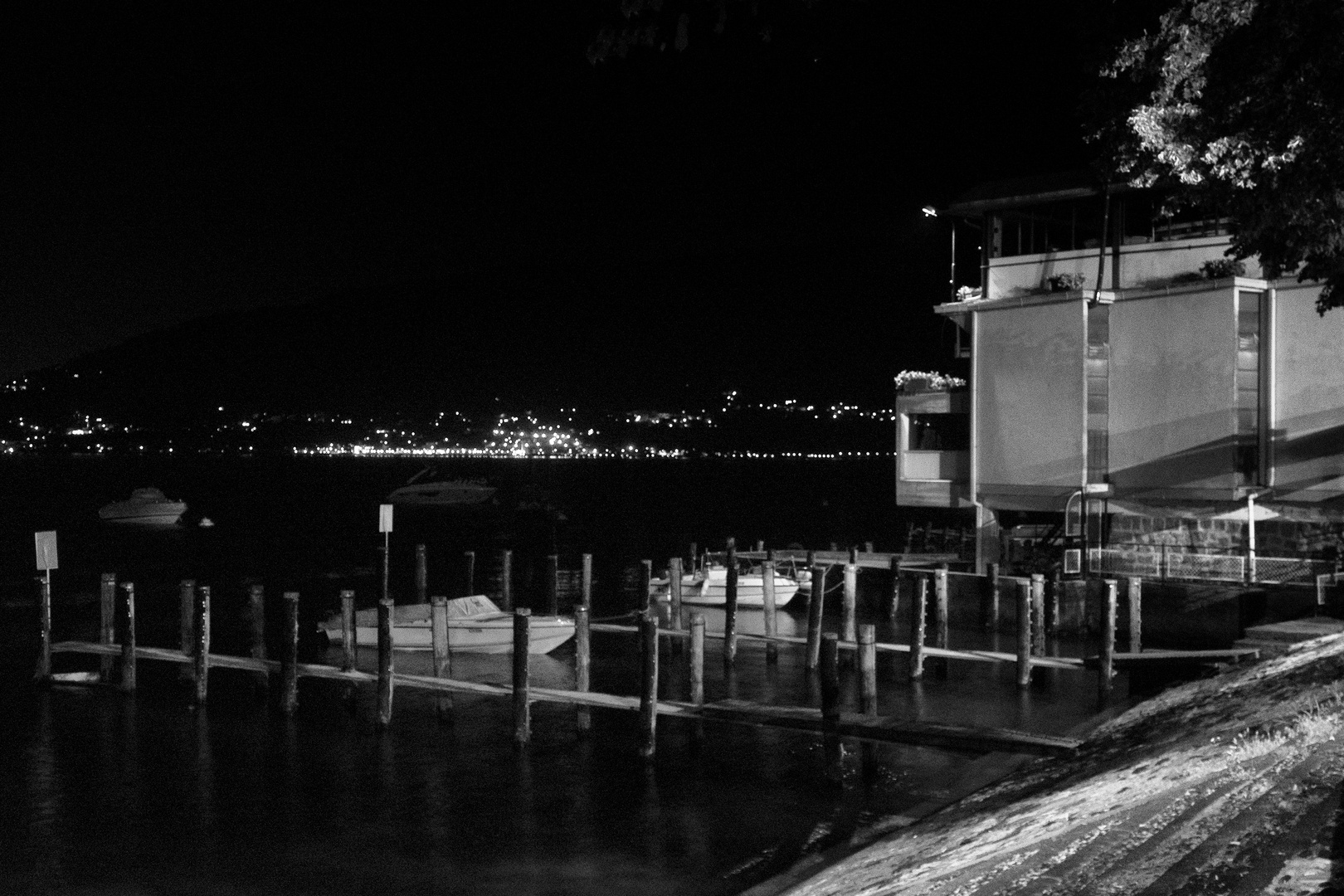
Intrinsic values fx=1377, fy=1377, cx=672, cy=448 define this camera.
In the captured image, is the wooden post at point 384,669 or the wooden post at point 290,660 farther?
the wooden post at point 290,660

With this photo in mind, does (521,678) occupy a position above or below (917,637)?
above

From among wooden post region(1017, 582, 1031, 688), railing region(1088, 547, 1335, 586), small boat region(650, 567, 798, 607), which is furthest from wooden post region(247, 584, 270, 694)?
railing region(1088, 547, 1335, 586)

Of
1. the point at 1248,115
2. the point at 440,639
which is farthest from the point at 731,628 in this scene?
the point at 1248,115

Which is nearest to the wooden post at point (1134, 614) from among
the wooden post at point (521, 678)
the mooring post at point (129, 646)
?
the wooden post at point (521, 678)

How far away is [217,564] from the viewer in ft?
245

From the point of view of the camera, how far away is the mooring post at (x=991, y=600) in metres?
33.4

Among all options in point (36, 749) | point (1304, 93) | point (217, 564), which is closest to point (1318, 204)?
point (1304, 93)

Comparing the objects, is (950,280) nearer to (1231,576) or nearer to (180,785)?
(1231,576)

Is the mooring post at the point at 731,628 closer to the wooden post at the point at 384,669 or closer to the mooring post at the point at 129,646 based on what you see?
the wooden post at the point at 384,669

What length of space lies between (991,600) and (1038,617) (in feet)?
12.0

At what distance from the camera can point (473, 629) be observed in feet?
103

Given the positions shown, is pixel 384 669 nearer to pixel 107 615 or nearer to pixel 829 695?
pixel 107 615

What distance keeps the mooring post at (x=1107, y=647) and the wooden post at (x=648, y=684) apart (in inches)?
308

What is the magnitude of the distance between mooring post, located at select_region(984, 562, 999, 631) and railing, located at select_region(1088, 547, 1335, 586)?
2.32 metres
